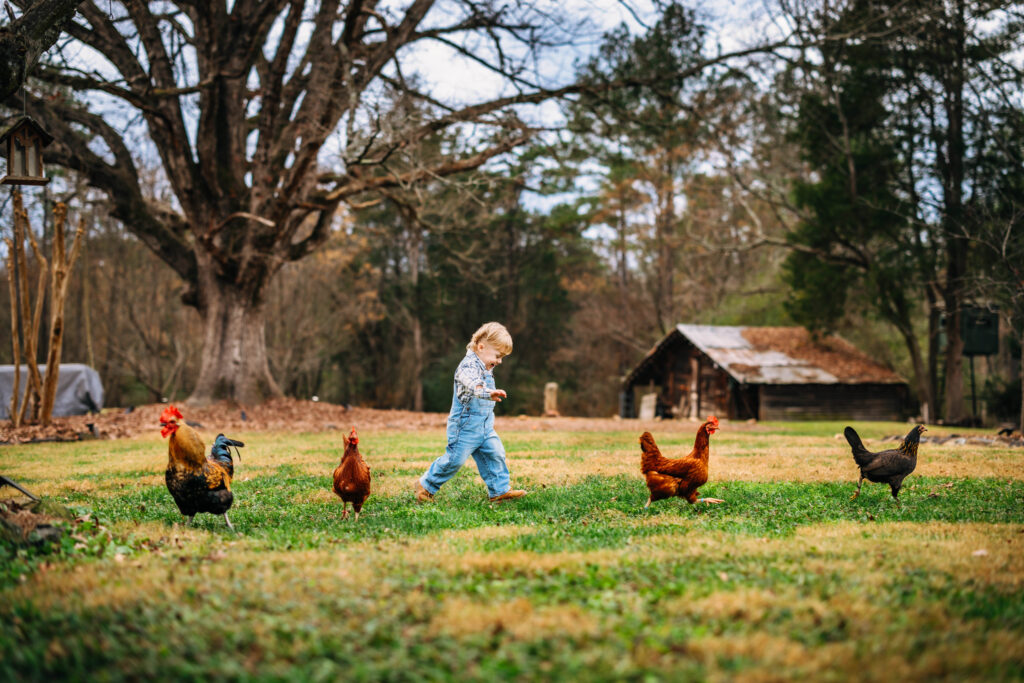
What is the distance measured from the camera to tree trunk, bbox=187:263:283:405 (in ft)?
59.7

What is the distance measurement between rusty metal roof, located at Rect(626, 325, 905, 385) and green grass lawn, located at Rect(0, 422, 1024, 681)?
1925 cm

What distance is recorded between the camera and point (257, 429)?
15.5 meters

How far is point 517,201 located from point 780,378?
18.9 m

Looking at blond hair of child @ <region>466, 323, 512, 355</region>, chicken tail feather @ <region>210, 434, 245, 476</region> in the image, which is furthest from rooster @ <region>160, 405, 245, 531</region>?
blond hair of child @ <region>466, 323, 512, 355</region>

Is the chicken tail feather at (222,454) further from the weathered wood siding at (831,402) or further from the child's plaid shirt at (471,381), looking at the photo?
the weathered wood siding at (831,402)

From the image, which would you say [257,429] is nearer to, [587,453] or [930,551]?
[587,453]

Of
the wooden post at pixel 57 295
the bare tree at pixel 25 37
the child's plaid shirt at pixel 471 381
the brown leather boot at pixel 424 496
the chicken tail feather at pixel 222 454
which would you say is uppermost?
the bare tree at pixel 25 37

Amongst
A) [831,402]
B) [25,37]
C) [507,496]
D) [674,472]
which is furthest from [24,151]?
[831,402]

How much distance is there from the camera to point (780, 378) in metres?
25.3

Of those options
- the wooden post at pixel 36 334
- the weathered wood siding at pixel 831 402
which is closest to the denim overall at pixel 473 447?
the wooden post at pixel 36 334

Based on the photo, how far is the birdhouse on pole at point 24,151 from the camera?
660 cm

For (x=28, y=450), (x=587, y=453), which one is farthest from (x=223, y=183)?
(x=587, y=453)

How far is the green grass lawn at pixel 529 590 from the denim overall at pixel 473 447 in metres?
0.24

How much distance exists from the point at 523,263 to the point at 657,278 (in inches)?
296
